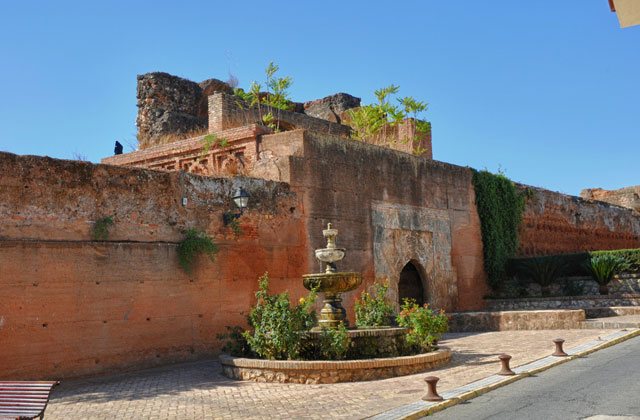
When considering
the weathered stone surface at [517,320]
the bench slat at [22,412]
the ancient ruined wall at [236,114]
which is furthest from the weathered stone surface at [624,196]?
the bench slat at [22,412]

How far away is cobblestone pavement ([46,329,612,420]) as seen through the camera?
288 inches

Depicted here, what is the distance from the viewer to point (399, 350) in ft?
34.1

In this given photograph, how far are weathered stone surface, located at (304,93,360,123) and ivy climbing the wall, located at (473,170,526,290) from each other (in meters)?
5.65

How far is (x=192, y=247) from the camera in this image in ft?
38.5

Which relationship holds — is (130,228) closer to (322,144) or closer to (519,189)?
(322,144)

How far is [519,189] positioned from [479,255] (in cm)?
360

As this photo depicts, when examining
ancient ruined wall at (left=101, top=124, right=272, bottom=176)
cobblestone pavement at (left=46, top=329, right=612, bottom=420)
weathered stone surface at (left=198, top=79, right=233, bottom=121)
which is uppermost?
weathered stone surface at (left=198, top=79, right=233, bottom=121)

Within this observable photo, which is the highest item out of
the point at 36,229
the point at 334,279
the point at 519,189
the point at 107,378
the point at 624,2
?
the point at 519,189

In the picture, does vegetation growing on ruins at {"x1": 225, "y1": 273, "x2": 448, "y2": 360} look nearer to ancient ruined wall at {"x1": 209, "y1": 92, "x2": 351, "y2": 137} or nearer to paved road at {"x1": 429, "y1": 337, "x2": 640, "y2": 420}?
paved road at {"x1": 429, "y1": 337, "x2": 640, "y2": 420}

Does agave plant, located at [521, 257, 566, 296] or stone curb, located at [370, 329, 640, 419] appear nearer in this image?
stone curb, located at [370, 329, 640, 419]

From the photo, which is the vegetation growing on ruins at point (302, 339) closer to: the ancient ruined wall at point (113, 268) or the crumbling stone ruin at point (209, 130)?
the ancient ruined wall at point (113, 268)

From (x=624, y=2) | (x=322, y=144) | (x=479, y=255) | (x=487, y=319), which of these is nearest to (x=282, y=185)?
(x=322, y=144)

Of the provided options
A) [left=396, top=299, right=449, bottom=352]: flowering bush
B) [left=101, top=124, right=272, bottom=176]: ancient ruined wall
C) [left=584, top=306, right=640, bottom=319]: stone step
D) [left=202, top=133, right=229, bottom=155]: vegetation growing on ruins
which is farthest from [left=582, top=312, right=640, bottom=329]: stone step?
[left=202, top=133, right=229, bottom=155]: vegetation growing on ruins

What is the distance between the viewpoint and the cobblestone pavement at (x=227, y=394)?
7.32 meters
